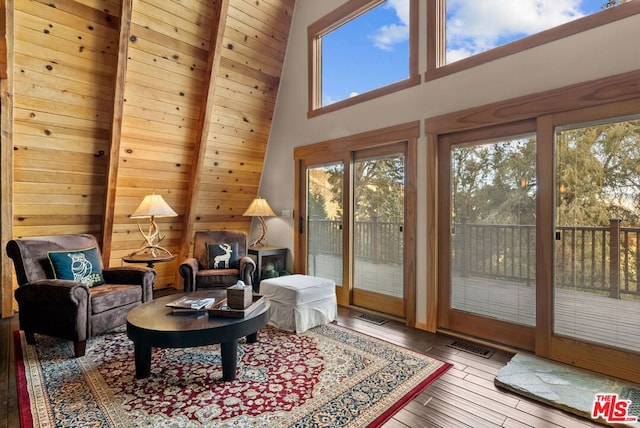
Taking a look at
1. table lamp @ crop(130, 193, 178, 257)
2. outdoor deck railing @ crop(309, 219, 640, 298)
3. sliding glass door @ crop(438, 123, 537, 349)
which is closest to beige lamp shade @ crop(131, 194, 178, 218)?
table lamp @ crop(130, 193, 178, 257)

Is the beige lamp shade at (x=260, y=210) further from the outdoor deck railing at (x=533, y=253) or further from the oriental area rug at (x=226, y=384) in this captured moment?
the oriental area rug at (x=226, y=384)

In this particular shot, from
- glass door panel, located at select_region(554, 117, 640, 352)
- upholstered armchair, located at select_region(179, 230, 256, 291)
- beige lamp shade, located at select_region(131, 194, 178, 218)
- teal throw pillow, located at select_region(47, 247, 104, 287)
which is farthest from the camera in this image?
upholstered armchair, located at select_region(179, 230, 256, 291)

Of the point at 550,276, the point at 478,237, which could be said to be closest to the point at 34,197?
the point at 478,237

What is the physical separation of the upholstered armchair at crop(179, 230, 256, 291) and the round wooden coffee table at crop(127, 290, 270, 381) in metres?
1.40

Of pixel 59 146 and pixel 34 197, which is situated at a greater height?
pixel 59 146

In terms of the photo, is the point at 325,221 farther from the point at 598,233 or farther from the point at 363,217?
the point at 598,233

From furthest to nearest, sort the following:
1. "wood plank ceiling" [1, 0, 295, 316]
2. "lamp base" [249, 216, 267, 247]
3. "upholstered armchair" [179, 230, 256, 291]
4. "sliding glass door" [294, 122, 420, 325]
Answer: "lamp base" [249, 216, 267, 247], "upholstered armchair" [179, 230, 256, 291], "sliding glass door" [294, 122, 420, 325], "wood plank ceiling" [1, 0, 295, 316]

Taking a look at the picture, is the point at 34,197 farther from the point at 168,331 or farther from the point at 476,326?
the point at 476,326

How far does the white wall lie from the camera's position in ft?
7.83

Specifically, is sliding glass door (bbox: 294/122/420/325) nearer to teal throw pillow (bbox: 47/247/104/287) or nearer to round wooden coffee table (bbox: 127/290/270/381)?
round wooden coffee table (bbox: 127/290/270/381)

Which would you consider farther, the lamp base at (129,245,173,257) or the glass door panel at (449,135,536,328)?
the lamp base at (129,245,173,257)

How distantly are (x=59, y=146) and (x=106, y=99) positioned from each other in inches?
26.7

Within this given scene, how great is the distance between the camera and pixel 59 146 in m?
3.51

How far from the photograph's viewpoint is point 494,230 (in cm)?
301
